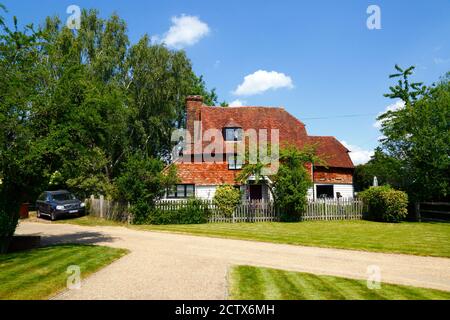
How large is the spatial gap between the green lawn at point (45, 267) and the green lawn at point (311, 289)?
393 centimetres

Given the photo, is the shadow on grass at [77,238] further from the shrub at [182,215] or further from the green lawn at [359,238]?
the shrub at [182,215]

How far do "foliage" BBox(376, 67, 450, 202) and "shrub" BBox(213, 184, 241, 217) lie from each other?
1082 cm

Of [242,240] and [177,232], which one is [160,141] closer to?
[177,232]

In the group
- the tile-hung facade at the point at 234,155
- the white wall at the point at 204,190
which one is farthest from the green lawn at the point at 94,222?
the white wall at the point at 204,190

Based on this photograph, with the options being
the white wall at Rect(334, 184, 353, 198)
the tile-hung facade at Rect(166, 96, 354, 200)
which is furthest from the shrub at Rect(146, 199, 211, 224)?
the white wall at Rect(334, 184, 353, 198)

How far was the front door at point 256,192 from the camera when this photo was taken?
29.3 m

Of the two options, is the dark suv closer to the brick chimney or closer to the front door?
the brick chimney

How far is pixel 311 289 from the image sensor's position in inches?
311

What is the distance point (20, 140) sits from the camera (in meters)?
→ 12.7

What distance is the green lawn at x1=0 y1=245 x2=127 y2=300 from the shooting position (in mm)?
7750
